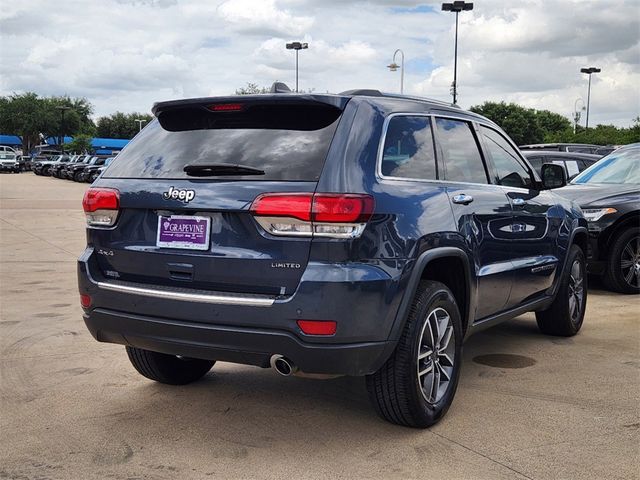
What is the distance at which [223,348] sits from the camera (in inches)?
145

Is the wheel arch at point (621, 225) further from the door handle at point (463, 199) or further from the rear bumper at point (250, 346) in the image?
the rear bumper at point (250, 346)

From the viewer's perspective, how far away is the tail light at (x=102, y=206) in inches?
161

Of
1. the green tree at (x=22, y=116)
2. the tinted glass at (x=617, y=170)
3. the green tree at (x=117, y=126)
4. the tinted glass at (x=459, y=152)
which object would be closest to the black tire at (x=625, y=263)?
the tinted glass at (x=617, y=170)

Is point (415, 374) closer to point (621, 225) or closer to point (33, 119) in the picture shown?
point (621, 225)

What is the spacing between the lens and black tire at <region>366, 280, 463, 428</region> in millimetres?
3871

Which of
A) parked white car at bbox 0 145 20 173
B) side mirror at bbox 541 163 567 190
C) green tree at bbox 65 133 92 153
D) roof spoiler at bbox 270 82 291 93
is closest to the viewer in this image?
roof spoiler at bbox 270 82 291 93

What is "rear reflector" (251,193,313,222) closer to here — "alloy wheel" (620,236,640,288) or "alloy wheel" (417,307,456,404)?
"alloy wheel" (417,307,456,404)

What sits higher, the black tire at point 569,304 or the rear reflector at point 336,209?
the rear reflector at point 336,209

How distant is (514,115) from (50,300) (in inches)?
2934

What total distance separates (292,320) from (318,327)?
5.0 inches

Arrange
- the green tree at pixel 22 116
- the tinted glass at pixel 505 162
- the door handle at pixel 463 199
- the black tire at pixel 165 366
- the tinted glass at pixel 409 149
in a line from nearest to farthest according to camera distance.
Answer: the tinted glass at pixel 409 149 < the door handle at pixel 463 199 < the black tire at pixel 165 366 < the tinted glass at pixel 505 162 < the green tree at pixel 22 116

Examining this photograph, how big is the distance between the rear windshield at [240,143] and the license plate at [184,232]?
0.79 ft

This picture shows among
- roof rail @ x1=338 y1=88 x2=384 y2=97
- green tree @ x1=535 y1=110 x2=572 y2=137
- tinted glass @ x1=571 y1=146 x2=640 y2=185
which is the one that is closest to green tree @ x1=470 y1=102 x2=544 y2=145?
green tree @ x1=535 y1=110 x2=572 y2=137

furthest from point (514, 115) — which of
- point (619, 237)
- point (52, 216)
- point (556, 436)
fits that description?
point (556, 436)
